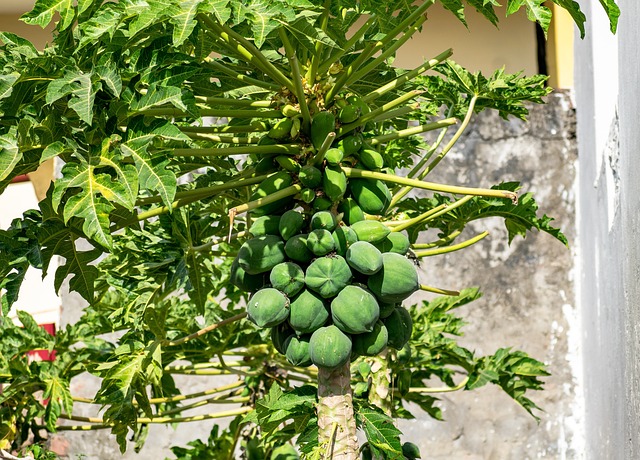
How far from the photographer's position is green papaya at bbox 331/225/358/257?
1529 mm

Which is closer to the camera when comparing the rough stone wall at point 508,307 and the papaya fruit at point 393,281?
the papaya fruit at point 393,281

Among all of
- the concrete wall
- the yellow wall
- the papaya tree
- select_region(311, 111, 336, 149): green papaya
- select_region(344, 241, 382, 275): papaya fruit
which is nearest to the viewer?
the papaya tree

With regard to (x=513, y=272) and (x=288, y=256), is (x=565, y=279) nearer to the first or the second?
(x=513, y=272)

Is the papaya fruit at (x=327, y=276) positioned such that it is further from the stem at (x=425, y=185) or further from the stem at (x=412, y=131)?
the stem at (x=412, y=131)

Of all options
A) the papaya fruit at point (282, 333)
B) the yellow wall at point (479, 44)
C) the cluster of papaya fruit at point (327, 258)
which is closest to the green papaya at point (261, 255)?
the cluster of papaya fruit at point (327, 258)

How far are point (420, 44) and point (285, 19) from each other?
12.5 feet

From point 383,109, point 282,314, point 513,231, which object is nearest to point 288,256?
point 282,314

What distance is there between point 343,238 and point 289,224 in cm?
9

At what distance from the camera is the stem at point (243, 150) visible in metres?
1.52

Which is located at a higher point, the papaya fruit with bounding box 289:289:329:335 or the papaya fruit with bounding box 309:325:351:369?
the papaya fruit with bounding box 289:289:329:335

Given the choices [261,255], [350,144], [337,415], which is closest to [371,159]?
[350,144]

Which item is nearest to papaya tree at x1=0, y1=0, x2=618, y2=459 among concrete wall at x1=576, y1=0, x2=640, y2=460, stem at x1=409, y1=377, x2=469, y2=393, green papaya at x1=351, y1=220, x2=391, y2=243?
green papaya at x1=351, y1=220, x2=391, y2=243

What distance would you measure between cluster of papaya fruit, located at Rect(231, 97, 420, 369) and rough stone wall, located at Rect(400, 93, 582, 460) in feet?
7.93

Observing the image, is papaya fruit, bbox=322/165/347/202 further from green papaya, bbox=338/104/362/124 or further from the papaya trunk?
the papaya trunk
